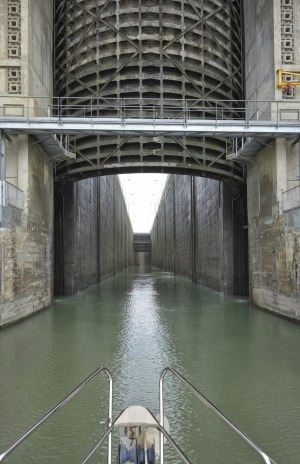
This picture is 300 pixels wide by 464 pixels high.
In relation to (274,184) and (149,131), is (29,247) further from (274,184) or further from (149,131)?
(274,184)

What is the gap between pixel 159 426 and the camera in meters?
3.04

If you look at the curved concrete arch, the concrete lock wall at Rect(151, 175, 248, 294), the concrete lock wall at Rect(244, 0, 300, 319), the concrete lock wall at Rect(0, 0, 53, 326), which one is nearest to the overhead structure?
the curved concrete arch

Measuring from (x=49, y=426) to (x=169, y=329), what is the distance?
22.0 ft

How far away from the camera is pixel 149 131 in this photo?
45.2ft

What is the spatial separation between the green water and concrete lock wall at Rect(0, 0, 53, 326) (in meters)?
1.12

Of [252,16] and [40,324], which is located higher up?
[252,16]

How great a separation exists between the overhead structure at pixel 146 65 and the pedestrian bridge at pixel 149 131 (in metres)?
0.06

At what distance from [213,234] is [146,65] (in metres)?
9.60

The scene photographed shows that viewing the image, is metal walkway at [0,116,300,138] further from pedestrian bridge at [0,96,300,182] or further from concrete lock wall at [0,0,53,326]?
concrete lock wall at [0,0,53,326]

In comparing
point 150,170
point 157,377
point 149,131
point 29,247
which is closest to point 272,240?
point 149,131

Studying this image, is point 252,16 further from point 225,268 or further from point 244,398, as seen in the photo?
point 244,398

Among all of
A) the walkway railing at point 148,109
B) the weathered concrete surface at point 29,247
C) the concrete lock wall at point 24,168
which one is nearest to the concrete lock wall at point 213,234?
the walkway railing at point 148,109

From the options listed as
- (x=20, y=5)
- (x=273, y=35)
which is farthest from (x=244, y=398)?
(x=20, y=5)

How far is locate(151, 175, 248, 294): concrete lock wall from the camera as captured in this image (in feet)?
66.8
